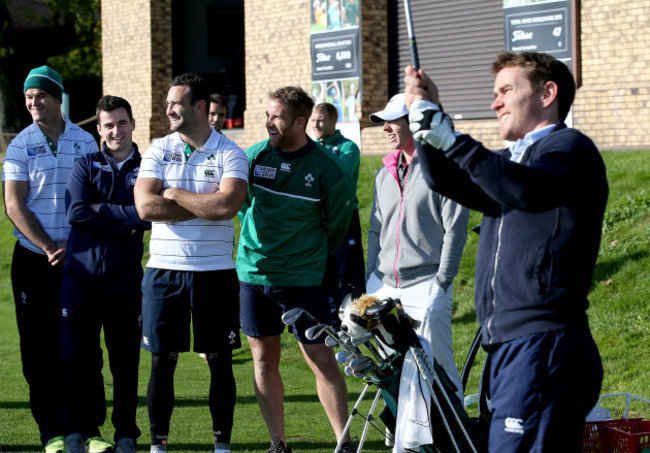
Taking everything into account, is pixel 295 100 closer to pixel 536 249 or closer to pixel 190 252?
pixel 190 252

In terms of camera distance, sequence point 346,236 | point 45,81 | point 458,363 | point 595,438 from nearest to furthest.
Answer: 1. point 595,438
2. point 45,81
3. point 458,363
4. point 346,236

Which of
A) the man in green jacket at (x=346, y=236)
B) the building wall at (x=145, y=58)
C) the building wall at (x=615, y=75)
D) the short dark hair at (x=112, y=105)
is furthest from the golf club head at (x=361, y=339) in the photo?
the building wall at (x=145, y=58)

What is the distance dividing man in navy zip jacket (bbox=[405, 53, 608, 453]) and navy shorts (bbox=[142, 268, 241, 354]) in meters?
2.57

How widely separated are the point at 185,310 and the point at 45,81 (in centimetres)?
193

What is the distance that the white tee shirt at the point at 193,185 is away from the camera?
19.7 feet

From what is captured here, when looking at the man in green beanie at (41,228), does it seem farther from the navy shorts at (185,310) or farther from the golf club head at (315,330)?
the golf club head at (315,330)

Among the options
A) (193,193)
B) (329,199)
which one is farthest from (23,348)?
(329,199)

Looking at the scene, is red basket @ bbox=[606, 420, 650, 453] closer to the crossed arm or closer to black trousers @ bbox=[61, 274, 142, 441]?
the crossed arm

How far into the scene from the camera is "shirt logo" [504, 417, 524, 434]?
367 cm

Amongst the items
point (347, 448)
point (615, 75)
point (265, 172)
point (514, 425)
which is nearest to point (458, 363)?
point (347, 448)

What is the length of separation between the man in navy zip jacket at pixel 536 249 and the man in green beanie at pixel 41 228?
3.73 m

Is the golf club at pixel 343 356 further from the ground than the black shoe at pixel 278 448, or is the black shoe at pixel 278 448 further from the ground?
the golf club at pixel 343 356

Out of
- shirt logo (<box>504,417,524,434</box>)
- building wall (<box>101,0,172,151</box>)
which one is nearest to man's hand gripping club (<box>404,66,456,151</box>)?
shirt logo (<box>504,417,524,434</box>)

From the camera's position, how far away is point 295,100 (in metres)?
6.43
